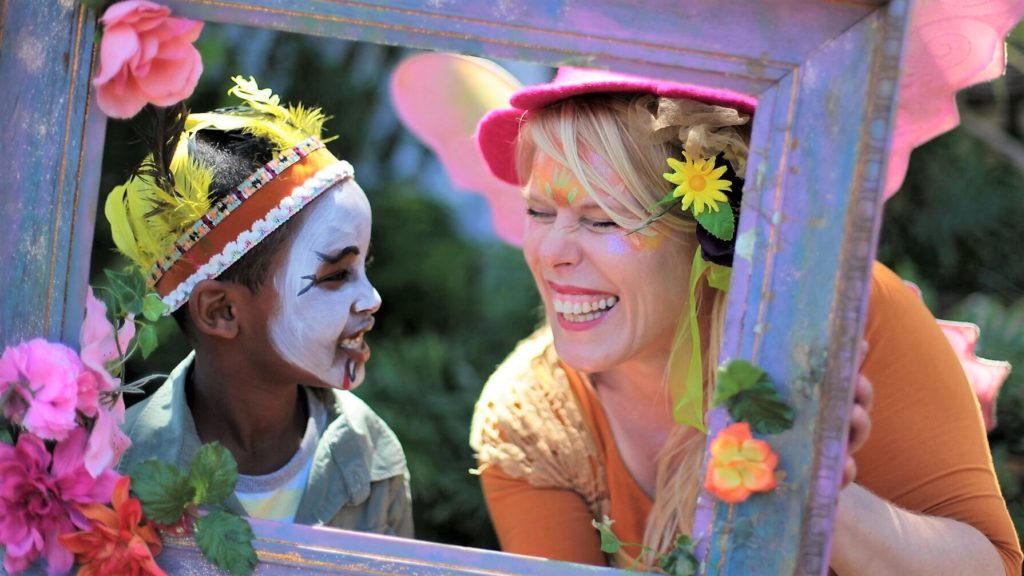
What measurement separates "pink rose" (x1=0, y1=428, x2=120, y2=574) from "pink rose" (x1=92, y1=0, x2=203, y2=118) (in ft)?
1.21

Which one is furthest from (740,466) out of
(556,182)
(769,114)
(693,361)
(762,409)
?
(556,182)

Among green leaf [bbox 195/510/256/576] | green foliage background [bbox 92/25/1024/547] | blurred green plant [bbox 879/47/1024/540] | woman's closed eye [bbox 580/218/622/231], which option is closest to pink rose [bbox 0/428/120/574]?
green leaf [bbox 195/510/256/576]

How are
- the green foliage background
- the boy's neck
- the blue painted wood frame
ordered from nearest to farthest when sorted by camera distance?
the blue painted wood frame
the boy's neck
the green foliage background

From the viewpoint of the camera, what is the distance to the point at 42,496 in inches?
54.2

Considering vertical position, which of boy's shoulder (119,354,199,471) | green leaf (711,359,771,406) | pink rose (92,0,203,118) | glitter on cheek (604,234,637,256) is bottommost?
boy's shoulder (119,354,199,471)

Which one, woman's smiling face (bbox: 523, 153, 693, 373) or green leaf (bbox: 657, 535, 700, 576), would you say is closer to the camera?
green leaf (bbox: 657, 535, 700, 576)

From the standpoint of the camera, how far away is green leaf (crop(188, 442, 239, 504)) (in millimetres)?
1374

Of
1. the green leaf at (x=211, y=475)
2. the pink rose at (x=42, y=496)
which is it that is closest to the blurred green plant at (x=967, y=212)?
the green leaf at (x=211, y=475)

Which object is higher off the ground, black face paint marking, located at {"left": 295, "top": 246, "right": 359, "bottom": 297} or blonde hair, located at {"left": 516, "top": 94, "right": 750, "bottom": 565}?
blonde hair, located at {"left": 516, "top": 94, "right": 750, "bottom": 565}

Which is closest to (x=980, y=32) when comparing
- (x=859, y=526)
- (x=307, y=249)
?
(x=859, y=526)

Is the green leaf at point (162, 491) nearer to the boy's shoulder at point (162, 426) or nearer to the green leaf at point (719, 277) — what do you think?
the boy's shoulder at point (162, 426)

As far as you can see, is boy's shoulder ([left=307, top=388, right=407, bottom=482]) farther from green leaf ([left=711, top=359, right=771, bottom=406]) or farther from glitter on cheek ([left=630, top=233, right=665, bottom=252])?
green leaf ([left=711, top=359, right=771, bottom=406])

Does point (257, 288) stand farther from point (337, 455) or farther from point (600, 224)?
point (600, 224)

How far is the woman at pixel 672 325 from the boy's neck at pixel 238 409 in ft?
1.41
